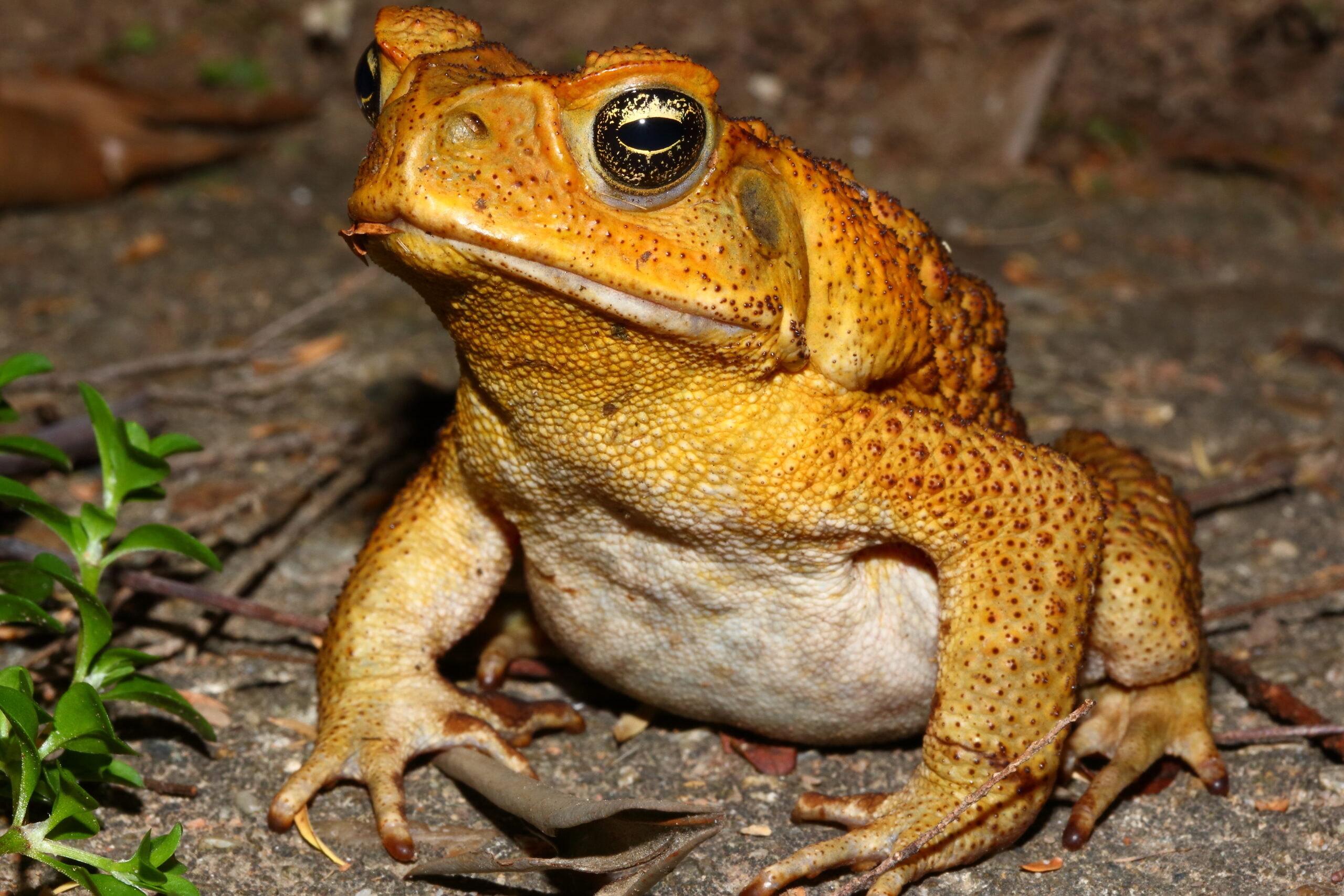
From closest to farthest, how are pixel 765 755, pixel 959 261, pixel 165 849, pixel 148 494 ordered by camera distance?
1. pixel 165 849
2. pixel 148 494
3. pixel 765 755
4. pixel 959 261

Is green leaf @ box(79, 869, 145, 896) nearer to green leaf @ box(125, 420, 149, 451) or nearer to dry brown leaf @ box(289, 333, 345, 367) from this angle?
green leaf @ box(125, 420, 149, 451)

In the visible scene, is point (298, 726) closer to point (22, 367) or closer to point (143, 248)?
point (22, 367)

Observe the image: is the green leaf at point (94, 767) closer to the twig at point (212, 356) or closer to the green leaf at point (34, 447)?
the green leaf at point (34, 447)

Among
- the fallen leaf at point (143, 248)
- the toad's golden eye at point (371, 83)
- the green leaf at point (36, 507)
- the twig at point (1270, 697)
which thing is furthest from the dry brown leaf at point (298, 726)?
the fallen leaf at point (143, 248)

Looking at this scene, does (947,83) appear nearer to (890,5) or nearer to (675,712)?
(890,5)

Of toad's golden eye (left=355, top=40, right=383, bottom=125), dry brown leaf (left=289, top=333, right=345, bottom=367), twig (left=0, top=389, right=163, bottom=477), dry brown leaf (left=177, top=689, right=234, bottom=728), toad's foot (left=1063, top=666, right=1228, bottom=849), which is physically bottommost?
dry brown leaf (left=177, top=689, right=234, bottom=728)

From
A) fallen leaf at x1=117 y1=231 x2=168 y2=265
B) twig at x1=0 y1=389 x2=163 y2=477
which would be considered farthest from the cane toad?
fallen leaf at x1=117 y1=231 x2=168 y2=265

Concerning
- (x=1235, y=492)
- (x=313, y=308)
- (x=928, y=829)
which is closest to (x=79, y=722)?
(x=928, y=829)

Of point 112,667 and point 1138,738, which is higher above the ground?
point 1138,738

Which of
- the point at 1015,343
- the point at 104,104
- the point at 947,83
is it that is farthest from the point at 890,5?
the point at 104,104
